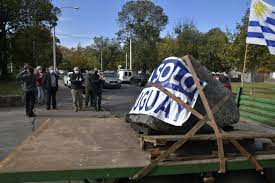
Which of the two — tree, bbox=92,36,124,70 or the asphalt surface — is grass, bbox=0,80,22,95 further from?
tree, bbox=92,36,124,70

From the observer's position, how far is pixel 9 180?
12.3 ft

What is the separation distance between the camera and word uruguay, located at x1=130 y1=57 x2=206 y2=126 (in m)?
4.70

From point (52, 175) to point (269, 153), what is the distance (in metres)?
2.11

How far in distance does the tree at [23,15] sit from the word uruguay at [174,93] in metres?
35.3

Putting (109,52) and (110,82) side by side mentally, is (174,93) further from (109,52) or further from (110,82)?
(109,52)

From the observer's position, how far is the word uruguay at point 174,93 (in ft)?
15.4

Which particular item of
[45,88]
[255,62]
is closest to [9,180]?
[45,88]

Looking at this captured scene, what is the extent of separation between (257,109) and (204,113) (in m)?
3.35

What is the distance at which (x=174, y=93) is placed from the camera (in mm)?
4773

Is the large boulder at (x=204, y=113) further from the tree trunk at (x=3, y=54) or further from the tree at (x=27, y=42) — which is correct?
the tree trunk at (x=3, y=54)

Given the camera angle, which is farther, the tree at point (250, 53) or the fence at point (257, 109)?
the tree at point (250, 53)

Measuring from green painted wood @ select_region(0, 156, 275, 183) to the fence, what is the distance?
2994mm

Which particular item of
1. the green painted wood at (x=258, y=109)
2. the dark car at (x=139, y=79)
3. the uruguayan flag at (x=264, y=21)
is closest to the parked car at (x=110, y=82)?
the dark car at (x=139, y=79)

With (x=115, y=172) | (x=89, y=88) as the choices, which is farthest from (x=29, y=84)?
(x=115, y=172)
